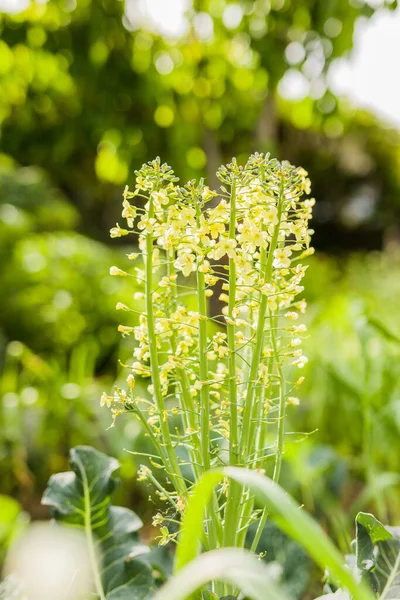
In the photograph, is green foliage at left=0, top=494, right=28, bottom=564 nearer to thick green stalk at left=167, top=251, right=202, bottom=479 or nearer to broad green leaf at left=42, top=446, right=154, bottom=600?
broad green leaf at left=42, top=446, right=154, bottom=600

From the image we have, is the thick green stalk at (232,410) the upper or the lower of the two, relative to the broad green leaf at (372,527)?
upper

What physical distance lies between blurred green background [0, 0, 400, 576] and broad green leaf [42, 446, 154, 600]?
24cm

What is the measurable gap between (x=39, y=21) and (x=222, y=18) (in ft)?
2.98

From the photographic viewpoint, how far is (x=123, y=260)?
3.20 metres

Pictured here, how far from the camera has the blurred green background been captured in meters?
→ 1.27

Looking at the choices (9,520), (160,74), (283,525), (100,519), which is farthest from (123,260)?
(283,525)

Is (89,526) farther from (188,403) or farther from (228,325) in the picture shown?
(228,325)

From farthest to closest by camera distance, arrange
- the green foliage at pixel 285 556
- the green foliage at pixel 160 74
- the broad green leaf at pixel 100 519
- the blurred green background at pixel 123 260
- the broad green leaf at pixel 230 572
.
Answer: the green foliage at pixel 160 74, the blurred green background at pixel 123 260, the green foliage at pixel 285 556, the broad green leaf at pixel 100 519, the broad green leaf at pixel 230 572

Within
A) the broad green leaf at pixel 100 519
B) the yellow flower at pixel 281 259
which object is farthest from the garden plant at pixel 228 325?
the broad green leaf at pixel 100 519

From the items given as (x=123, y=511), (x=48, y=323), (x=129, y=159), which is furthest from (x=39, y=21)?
(x=123, y=511)

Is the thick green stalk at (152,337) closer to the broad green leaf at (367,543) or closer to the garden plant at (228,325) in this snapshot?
the garden plant at (228,325)

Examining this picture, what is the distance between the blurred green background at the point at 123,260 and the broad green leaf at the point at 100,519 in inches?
9.4

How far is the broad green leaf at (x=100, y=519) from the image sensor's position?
2.09 ft

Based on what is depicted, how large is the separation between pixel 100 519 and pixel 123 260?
2598mm
